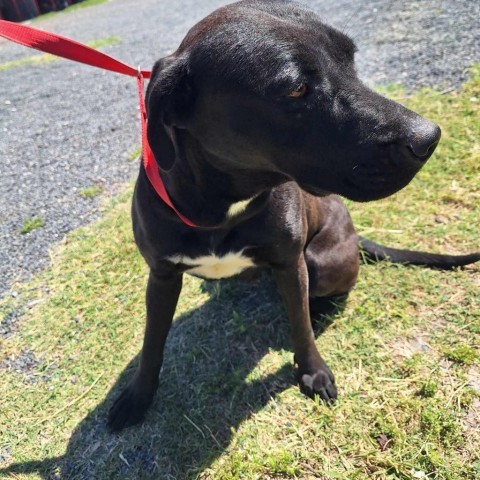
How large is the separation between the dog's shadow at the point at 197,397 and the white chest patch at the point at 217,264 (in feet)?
1.84

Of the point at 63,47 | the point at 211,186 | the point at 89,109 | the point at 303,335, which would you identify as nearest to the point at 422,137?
the point at 211,186

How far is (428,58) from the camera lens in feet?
16.4

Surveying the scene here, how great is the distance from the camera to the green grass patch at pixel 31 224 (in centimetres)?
381

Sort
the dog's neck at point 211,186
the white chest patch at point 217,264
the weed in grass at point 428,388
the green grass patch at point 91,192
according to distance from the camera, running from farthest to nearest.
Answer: the green grass patch at point 91,192
the weed in grass at point 428,388
the white chest patch at point 217,264
the dog's neck at point 211,186

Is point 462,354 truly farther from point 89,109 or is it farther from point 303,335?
point 89,109

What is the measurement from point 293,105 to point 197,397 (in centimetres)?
156

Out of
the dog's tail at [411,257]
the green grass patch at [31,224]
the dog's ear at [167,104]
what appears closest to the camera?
the dog's ear at [167,104]

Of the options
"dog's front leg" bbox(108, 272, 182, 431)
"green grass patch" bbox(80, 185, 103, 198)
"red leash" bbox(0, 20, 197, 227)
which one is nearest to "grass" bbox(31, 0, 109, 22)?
"green grass patch" bbox(80, 185, 103, 198)

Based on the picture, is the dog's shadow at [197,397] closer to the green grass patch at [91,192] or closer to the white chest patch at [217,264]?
the white chest patch at [217,264]

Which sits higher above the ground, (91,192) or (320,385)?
(91,192)

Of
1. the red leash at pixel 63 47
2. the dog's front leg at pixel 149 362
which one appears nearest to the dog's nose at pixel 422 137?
the red leash at pixel 63 47

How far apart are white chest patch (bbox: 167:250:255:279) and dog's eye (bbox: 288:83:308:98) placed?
0.75 metres

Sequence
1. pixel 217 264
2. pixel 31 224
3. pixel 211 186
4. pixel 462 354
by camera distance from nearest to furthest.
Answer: pixel 211 186
pixel 217 264
pixel 462 354
pixel 31 224

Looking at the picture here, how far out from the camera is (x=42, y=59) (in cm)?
948
